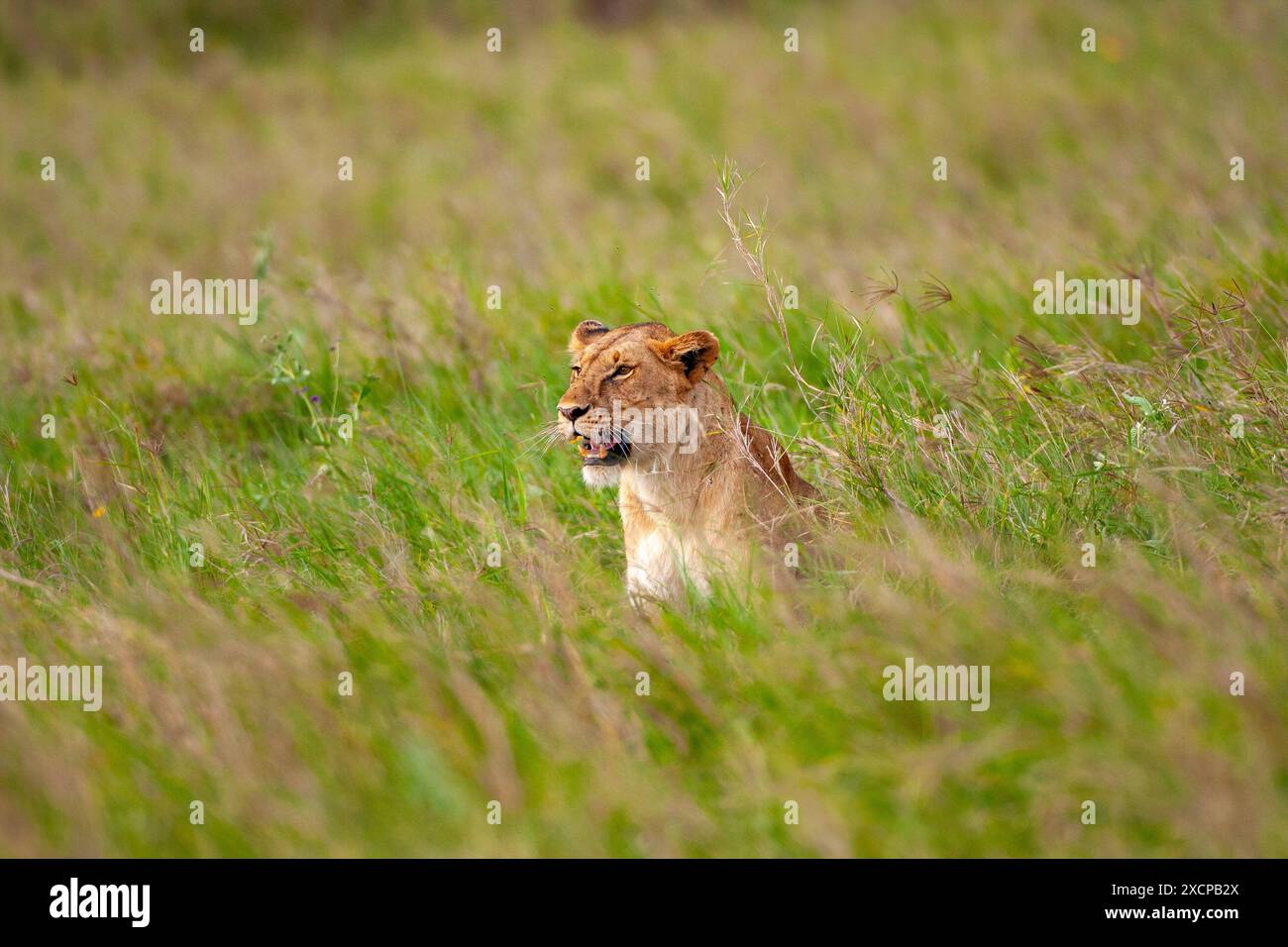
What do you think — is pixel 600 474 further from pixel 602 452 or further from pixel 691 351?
pixel 691 351

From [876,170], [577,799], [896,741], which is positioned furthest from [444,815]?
[876,170]

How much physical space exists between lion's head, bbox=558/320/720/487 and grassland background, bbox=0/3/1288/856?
1.06ft

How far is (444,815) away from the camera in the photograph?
301 centimetres

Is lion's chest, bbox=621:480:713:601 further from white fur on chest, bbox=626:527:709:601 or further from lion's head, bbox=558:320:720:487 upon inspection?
lion's head, bbox=558:320:720:487

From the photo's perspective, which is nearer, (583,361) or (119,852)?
(119,852)

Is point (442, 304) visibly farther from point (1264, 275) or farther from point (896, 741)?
point (896, 741)

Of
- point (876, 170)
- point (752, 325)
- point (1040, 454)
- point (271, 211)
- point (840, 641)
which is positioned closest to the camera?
point (840, 641)

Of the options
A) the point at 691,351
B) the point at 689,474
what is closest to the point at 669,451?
the point at 689,474

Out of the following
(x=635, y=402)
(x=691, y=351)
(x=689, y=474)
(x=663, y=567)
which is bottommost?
(x=663, y=567)

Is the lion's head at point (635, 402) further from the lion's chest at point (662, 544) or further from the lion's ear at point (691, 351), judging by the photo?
the lion's chest at point (662, 544)

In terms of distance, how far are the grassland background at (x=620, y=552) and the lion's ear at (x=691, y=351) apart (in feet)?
1.33

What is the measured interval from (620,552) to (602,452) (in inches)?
22.4

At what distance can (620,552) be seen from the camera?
16.7ft

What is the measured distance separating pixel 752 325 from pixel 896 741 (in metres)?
3.78
